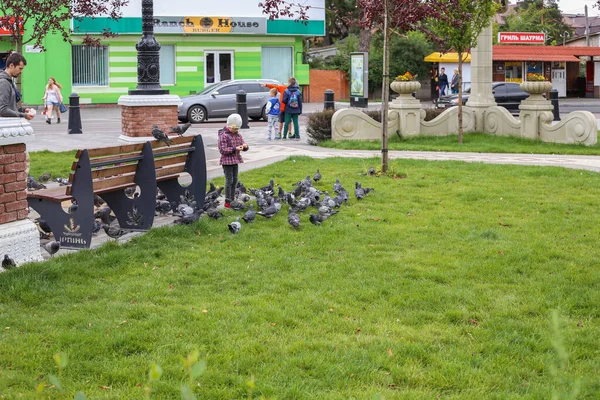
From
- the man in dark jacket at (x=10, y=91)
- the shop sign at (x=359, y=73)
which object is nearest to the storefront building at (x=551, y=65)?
the shop sign at (x=359, y=73)

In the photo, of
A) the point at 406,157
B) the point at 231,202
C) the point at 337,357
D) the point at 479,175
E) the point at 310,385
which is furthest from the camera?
the point at 406,157

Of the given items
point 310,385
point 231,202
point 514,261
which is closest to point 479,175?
point 231,202

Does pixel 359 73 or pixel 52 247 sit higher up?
pixel 359 73

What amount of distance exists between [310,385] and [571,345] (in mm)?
1731

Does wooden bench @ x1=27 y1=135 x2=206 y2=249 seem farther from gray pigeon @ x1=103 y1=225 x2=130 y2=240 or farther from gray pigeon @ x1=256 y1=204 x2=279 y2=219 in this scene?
gray pigeon @ x1=256 y1=204 x2=279 y2=219

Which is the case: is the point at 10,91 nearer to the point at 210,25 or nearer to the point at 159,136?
the point at 159,136

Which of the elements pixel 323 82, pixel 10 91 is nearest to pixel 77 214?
pixel 10 91

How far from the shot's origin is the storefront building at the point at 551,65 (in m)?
48.6

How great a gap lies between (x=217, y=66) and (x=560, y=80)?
22.7 meters

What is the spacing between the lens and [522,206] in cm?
1039

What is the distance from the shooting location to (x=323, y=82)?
4547cm

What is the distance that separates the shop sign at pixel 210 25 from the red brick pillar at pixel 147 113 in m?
23.2

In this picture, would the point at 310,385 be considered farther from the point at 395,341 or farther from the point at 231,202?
the point at 231,202

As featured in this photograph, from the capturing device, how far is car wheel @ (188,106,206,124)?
28.2 m
